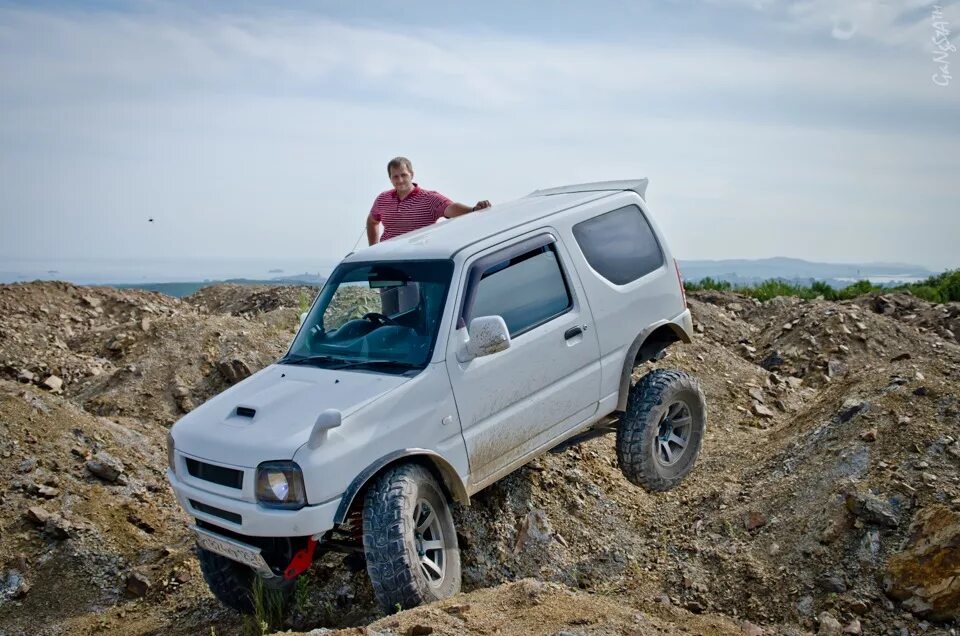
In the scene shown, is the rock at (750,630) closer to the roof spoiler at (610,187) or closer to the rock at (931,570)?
the rock at (931,570)

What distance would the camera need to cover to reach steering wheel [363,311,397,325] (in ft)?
17.7

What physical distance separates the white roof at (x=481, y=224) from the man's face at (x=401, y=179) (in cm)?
161

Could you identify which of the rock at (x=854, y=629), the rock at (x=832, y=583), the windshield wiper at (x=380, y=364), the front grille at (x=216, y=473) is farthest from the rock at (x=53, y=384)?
the rock at (x=854, y=629)

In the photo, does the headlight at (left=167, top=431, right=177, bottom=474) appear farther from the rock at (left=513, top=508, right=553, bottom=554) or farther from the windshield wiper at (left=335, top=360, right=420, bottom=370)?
the rock at (left=513, top=508, right=553, bottom=554)

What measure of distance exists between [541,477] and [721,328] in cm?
1040

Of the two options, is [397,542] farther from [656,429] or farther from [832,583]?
[832,583]

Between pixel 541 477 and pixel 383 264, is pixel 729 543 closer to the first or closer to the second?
pixel 541 477

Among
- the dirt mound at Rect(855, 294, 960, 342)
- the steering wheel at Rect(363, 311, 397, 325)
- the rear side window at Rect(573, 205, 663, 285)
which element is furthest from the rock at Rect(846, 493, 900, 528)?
the dirt mound at Rect(855, 294, 960, 342)

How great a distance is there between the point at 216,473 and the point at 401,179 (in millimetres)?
4188

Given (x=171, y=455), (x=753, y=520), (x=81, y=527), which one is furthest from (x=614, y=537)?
(x=81, y=527)

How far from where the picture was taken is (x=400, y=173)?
8195 millimetres

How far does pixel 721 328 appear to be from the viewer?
15922 millimetres

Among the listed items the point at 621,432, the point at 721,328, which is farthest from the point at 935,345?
the point at 621,432

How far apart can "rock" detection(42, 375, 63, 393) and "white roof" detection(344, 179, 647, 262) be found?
832 centimetres
